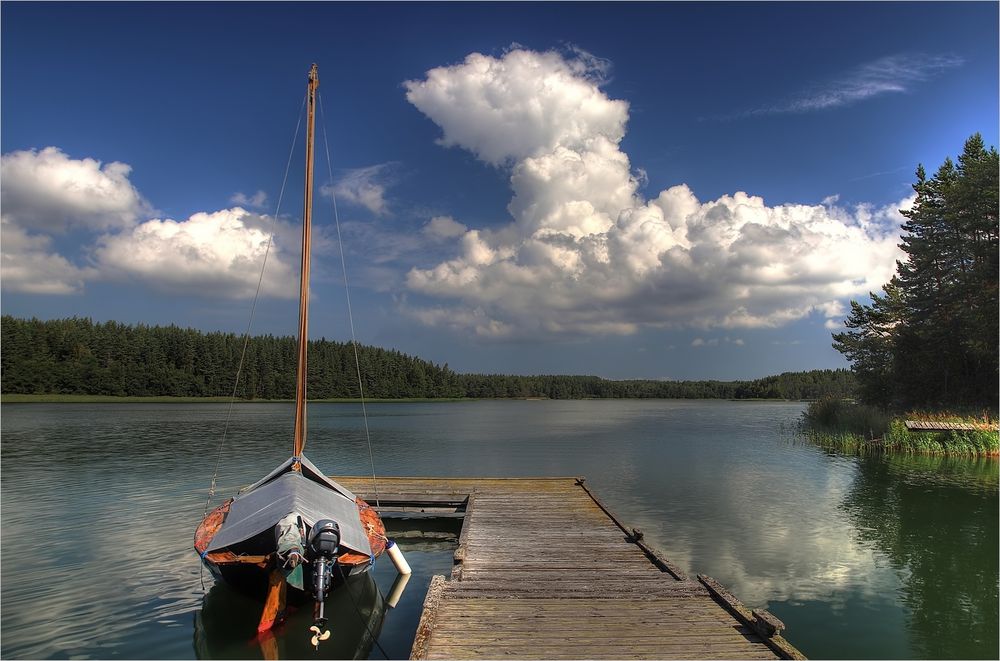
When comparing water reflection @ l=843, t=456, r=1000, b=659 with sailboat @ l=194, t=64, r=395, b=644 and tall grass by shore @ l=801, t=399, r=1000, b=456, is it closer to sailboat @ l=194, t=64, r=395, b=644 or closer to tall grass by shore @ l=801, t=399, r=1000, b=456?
tall grass by shore @ l=801, t=399, r=1000, b=456

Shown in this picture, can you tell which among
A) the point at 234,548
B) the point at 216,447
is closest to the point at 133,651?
the point at 234,548

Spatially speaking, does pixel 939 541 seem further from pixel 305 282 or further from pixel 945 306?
pixel 945 306

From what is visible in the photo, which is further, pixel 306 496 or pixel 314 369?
pixel 314 369

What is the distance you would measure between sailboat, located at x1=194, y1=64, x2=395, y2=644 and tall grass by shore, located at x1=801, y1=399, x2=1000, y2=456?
34.5 metres

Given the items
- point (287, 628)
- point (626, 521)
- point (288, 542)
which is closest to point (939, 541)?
point (626, 521)

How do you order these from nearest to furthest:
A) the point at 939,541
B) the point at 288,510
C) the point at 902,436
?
1. the point at 288,510
2. the point at 939,541
3. the point at 902,436

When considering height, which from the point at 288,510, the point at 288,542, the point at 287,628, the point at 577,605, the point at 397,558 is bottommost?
the point at 287,628

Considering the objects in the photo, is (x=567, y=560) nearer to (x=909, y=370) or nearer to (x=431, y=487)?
(x=431, y=487)

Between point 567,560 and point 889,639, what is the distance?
18.5ft

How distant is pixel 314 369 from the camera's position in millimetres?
147000

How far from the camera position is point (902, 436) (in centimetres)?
3519

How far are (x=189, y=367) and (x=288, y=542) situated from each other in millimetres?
135664

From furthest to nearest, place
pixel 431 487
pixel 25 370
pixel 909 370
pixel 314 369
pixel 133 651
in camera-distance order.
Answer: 1. pixel 314 369
2. pixel 25 370
3. pixel 909 370
4. pixel 431 487
5. pixel 133 651

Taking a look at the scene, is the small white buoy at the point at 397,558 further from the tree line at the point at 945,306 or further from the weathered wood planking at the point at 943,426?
the tree line at the point at 945,306
